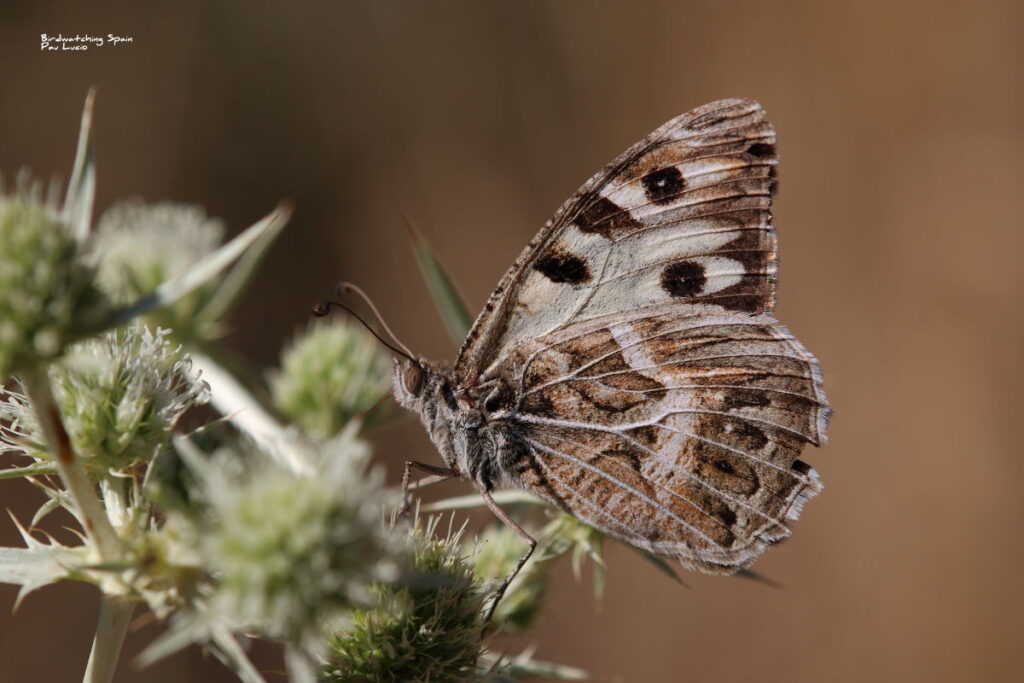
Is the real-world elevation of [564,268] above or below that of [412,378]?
above

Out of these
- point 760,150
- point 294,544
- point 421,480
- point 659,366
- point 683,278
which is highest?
point 760,150

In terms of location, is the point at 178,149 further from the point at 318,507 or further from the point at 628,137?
the point at 318,507

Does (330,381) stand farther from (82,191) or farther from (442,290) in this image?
(82,191)

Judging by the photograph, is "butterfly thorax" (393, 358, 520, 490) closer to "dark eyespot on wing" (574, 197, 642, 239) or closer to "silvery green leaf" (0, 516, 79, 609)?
"dark eyespot on wing" (574, 197, 642, 239)

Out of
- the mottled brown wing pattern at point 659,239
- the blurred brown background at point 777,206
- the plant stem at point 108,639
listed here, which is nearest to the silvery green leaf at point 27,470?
the plant stem at point 108,639

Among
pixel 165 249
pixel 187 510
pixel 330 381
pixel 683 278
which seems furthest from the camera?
pixel 165 249

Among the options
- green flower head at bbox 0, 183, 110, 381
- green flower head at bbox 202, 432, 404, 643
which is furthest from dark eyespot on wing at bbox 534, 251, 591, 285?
green flower head at bbox 0, 183, 110, 381

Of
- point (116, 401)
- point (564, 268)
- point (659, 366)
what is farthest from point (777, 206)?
point (116, 401)

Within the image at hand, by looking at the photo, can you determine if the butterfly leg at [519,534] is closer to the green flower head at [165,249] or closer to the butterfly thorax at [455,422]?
the butterfly thorax at [455,422]
